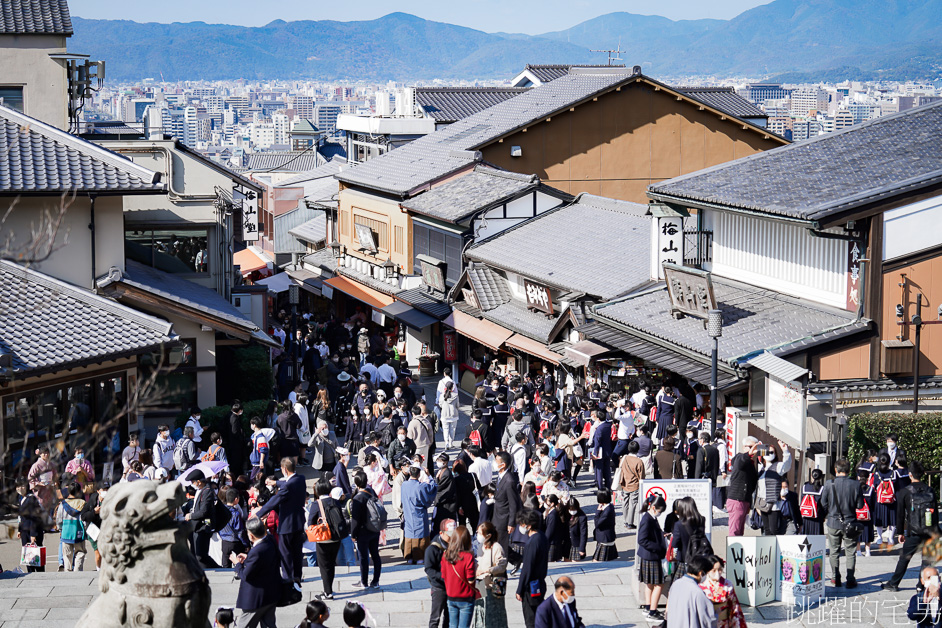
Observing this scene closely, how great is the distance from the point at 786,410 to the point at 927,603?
7.23 metres

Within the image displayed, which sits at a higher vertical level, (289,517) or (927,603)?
(289,517)

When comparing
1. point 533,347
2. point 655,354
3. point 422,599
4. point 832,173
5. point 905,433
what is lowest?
point 422,599

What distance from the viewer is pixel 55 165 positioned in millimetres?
21625

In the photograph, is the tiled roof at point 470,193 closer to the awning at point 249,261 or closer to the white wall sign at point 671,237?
the white wall sign at point 671,237

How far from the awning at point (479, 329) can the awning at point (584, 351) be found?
11.2ft

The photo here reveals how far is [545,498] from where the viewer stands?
13852mm

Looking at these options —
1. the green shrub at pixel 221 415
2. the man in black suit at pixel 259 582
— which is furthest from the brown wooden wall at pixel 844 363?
the green shrub at pixel 221 415

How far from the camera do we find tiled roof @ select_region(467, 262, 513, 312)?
29.2 metres

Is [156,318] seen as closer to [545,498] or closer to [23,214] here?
[23,214]

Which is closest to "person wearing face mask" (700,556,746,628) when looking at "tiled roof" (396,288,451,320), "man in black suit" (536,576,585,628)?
"man in black suit" (536,576,585,628)

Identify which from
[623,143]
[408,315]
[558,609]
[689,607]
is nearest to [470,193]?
[408,315]

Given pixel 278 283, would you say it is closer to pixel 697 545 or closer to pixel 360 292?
pixel 360 292

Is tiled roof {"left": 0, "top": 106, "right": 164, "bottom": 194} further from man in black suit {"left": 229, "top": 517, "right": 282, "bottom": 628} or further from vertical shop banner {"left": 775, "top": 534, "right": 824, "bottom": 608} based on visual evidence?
vertical shop banner {"left": 775, "top": 534, "right": 824, "bottom": 608}

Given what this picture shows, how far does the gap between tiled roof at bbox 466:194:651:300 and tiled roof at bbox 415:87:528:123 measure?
19.1 metres
